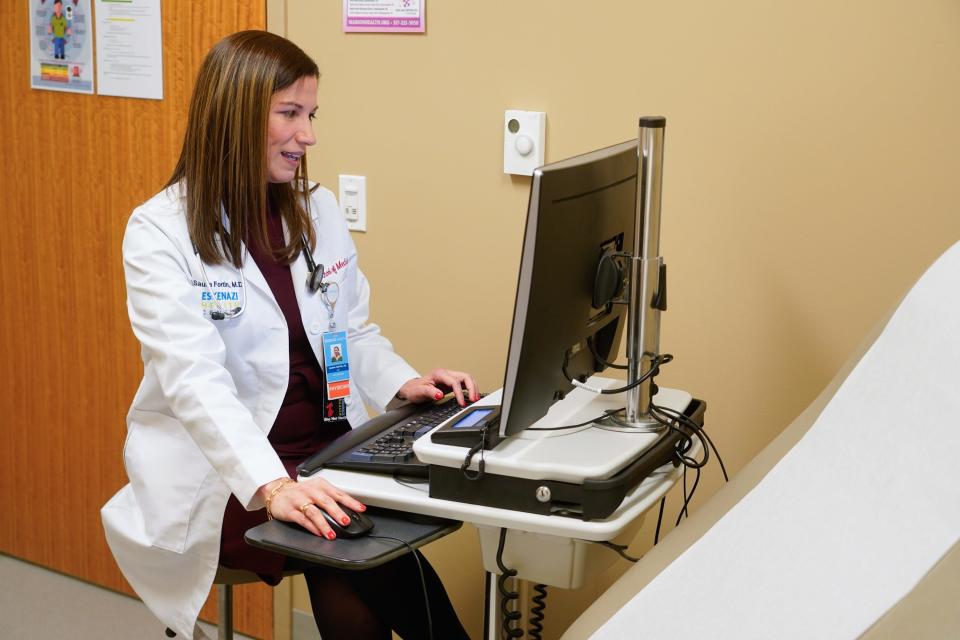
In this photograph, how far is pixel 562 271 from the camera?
134cm

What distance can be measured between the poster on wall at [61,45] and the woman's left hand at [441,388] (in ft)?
4.40

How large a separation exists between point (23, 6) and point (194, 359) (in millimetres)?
1590

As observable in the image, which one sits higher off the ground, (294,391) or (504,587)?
(294,391)

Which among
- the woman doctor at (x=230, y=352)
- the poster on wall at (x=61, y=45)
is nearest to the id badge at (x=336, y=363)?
the woman doctor at (x=230, y=352)

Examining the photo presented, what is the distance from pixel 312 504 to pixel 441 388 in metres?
0.53

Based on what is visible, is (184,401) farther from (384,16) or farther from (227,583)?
(384,16)

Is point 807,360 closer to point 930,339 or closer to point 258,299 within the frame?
point 930,339

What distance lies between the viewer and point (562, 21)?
79.0 inches

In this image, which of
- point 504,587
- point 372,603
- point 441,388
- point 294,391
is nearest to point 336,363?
point 294,391

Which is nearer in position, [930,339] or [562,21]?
[930,339]

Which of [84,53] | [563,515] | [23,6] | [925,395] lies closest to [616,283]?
[563,515]

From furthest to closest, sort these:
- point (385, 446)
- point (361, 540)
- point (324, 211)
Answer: point (324, 211) → point (385, 446) → point (361, 540)

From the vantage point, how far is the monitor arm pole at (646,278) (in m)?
1.47

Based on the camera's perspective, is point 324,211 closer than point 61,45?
Yes
